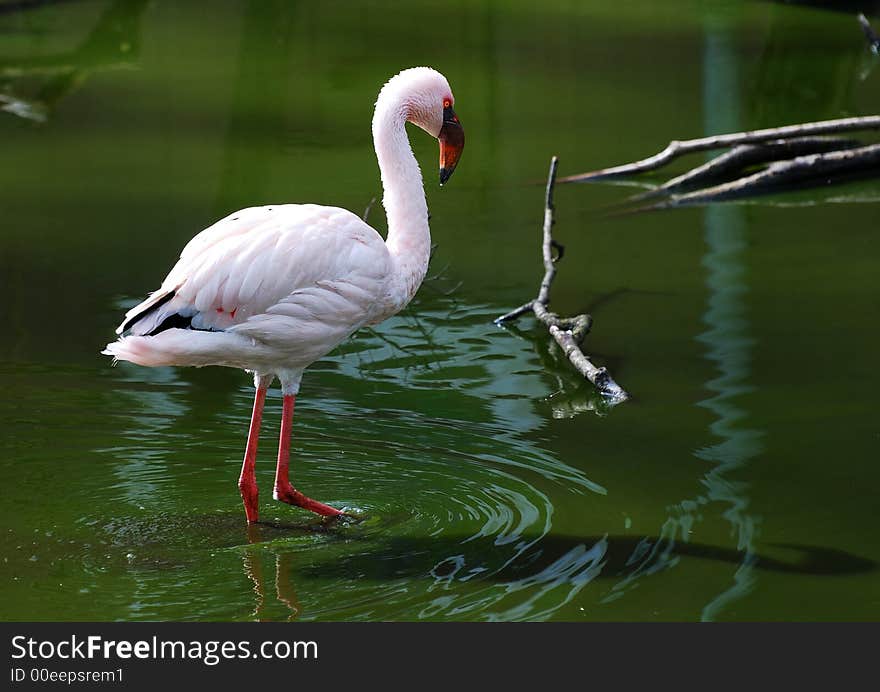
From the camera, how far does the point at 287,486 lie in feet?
16.0

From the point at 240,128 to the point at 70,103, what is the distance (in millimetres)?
1463

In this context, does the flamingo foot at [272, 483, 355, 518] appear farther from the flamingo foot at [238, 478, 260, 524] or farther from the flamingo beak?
the flamingo beak

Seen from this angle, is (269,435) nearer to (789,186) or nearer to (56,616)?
(56,616)

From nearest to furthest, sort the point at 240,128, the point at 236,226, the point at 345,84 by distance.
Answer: the point at 236,226
the point at 240,128
the point at 345,84

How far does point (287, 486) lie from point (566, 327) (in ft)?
6.87

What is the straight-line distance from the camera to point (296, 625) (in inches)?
162

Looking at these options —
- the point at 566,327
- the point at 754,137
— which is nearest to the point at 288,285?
the point at 566,327

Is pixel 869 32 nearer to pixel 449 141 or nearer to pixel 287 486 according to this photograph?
pixel 449 141

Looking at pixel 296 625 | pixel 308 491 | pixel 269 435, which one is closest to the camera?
pixel 296 625

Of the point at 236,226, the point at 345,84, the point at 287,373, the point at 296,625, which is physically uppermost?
the point at 345,84

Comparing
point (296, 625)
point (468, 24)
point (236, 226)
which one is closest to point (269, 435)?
point (236, 226)

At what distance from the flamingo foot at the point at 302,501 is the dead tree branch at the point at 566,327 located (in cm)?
150

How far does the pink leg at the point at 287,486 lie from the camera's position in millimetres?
4836

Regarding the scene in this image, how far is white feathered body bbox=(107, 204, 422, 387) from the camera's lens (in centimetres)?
458
